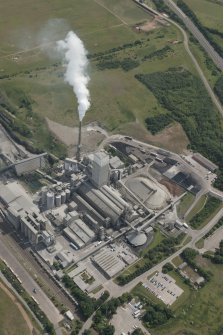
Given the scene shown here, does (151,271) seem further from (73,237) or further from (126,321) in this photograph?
(73,237)

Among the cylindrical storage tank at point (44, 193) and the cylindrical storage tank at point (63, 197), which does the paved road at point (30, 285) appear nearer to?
the cylindrical storage tank at point (44, 193)

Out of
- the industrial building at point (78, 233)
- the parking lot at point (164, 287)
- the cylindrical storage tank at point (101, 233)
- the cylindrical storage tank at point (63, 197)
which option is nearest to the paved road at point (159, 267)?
the parking lot at point (164, 287)

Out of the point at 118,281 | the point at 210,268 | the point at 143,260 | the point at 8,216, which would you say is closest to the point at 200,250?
the point at 210,268

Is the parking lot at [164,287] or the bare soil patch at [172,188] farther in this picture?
the bare soil patch at [172,188]

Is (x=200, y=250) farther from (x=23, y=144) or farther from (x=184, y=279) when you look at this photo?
(x=23, y=144)

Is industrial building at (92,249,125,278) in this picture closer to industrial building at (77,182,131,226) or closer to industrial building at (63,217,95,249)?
industrial building at (63,217,95,249)
